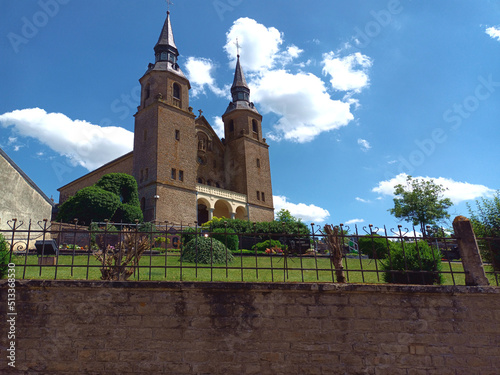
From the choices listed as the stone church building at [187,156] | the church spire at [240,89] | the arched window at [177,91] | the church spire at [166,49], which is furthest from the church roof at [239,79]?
the arched window at [177,91]

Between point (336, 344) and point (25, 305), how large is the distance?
4.80 m

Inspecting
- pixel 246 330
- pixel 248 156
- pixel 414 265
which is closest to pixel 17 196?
pixel 246 330

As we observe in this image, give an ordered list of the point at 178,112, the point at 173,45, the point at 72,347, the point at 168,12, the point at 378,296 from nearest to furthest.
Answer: the point at 72,347
the point at 378,296
the point at 178,112
the point at 173,45
the point at 168,12

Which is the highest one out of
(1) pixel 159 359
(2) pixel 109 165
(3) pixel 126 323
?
(2) pixel 109 165

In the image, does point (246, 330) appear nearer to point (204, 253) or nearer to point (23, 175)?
point (204, 253)

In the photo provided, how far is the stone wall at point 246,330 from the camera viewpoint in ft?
16.9

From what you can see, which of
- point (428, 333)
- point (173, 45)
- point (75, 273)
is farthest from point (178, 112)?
point (428, 333)

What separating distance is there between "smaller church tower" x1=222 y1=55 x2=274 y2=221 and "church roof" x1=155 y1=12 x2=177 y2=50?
10.2 meters

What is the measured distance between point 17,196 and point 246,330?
39.8 ft

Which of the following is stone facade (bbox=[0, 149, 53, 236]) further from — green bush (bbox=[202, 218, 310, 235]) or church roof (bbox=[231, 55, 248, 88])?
church roof (bbox=[231, 55, 248, 88])

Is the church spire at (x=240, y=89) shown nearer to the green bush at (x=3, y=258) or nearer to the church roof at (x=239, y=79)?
the church roof at (x=239, y=79)

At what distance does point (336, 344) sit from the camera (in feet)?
17.5

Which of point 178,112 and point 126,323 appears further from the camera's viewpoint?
point 178,112

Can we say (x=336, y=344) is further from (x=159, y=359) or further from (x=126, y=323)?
(x=126, y=323)
